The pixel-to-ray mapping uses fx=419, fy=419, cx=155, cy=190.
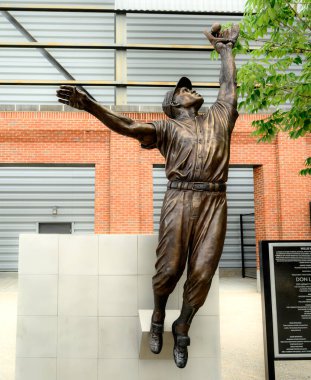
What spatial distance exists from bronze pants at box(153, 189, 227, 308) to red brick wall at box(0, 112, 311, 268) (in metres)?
8.71

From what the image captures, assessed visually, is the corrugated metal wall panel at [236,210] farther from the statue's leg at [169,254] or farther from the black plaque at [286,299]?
the statue's leg at [169,254]

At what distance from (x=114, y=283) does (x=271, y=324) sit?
190cm

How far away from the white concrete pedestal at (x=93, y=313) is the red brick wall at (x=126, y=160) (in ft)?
26.2

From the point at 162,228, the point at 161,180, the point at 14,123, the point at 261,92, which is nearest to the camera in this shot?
the point at 162,228

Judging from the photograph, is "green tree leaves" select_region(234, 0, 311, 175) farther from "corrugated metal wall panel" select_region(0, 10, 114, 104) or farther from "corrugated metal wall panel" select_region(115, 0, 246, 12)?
"corrugated metal wall panel" select_region(0, 10, 114, 104)

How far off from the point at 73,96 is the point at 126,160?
29.7 feet

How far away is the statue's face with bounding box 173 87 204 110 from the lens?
3654 millimetres

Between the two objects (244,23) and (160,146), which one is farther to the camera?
(244,23)

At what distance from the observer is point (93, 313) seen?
4016 millimetres

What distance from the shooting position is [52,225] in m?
17.2

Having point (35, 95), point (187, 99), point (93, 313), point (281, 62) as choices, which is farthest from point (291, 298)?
point (35, 95)

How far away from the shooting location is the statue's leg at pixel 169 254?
129 inches

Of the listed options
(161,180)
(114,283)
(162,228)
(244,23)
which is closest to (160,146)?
(162,228)

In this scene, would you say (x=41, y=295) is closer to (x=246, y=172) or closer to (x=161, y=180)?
(x=161, y=180)
